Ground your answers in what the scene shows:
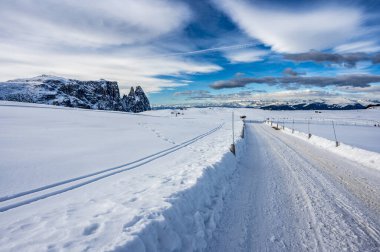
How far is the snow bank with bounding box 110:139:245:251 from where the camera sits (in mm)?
4131

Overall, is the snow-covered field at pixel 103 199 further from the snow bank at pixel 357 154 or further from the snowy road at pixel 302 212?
the snowy road at pixel 302 212

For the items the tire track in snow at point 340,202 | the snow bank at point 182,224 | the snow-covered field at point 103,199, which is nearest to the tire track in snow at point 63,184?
the snow-covered field at point 103,199

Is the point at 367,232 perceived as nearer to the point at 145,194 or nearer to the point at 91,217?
the point at 145,194

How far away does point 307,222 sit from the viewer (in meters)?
5.70

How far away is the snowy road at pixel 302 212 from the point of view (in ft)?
15.9

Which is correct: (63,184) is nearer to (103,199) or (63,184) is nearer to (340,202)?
(103,199)

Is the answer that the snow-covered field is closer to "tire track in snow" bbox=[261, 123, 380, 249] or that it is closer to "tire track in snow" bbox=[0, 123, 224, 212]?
"tire track in snow" bbox=[0, 123, 224, 212]

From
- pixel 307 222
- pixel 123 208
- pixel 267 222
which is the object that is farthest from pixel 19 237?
pixel 307 222

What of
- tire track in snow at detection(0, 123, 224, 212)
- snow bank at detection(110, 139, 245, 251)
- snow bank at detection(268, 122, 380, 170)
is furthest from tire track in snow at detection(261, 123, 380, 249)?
tire track in snow at detection(0, 123, 224, 212)

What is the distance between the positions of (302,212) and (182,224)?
3.26 meters

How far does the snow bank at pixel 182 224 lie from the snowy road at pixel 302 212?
306 millimetres

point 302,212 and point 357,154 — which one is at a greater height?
point 302,212

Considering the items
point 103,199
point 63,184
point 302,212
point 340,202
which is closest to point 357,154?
point 340,202

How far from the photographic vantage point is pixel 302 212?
629 centimetres
